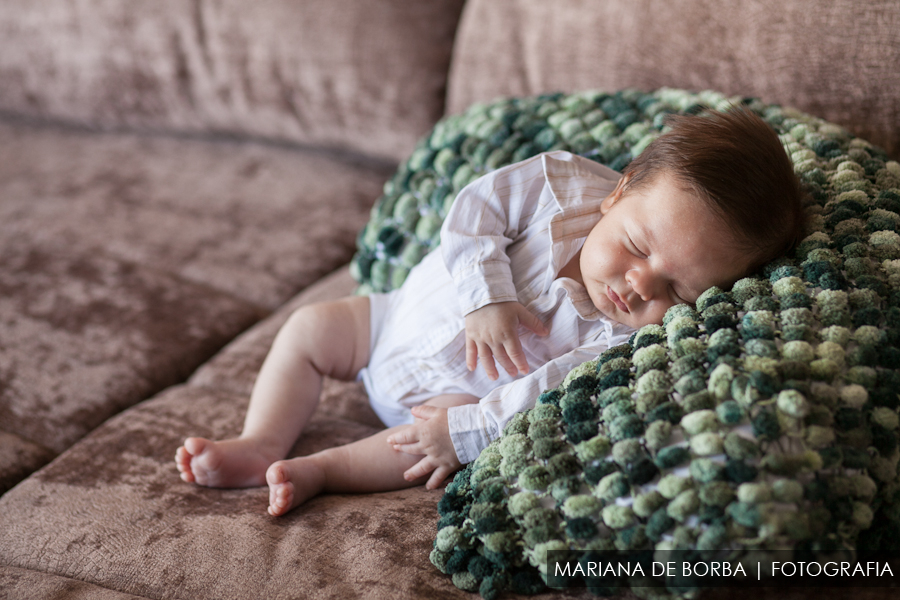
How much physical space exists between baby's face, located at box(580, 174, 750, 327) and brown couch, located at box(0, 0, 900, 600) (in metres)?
0.37

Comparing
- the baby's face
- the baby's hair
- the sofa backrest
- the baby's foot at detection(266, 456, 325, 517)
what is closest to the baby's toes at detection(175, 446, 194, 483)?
the baby's foot at detection(266, 456, 325, 517)

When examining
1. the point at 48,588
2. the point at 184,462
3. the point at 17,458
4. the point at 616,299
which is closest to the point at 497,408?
the point at 616,299

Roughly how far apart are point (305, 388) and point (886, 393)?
75 cm

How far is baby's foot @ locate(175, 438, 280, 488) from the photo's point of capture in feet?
3.06

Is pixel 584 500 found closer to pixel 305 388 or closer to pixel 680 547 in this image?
pixel 680 547

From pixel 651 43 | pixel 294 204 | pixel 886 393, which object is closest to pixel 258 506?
pixel 886 393

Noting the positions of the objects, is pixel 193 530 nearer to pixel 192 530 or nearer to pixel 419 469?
pixel 192 530

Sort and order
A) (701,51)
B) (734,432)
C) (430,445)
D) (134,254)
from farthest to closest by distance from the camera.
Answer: (134,254)
(701,51)
(430,445)
(734,432)

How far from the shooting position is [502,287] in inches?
36.8

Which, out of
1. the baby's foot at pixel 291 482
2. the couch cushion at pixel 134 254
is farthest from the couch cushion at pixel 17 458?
the baby's foot at pixel 291 482

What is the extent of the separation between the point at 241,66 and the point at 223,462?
45.8 inches

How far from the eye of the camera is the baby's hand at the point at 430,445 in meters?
0.90

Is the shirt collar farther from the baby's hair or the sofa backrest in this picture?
the sofa backrest

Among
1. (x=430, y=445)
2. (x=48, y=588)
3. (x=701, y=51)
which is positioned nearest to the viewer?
(x=48, y=588)
